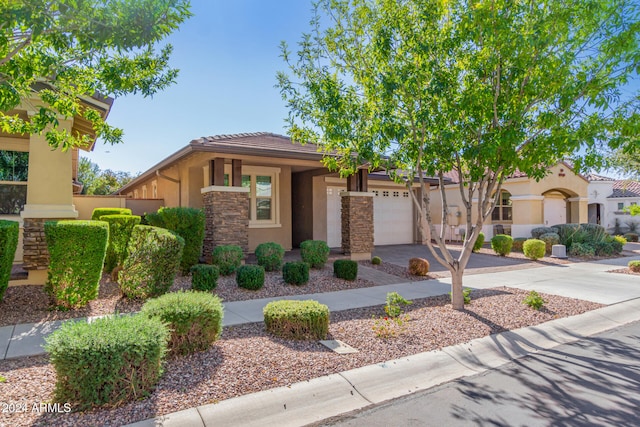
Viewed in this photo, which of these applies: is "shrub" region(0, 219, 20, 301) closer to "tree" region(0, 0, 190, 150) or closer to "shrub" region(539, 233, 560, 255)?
"tree" region(0, 0, 190, 150)

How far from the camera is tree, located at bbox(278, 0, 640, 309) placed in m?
6.17

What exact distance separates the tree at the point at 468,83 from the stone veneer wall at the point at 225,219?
14.1 ft

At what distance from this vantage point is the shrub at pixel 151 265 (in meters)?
7.01

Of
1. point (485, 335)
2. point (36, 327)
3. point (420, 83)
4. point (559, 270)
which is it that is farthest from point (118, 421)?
point (559, 270)

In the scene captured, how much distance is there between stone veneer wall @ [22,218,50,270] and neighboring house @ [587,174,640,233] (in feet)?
110

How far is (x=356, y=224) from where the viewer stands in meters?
13.2

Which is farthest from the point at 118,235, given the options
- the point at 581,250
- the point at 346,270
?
the point at 581,250

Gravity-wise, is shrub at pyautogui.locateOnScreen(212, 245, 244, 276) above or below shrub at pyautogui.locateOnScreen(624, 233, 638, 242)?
above

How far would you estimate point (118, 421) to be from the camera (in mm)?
3320

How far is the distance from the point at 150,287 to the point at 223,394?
12.6ft

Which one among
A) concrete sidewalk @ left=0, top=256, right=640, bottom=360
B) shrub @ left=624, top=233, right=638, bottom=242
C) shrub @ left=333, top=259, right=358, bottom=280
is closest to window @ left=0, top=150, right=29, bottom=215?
concrete sidewalk @ left=0, top=256, right=640, bottom=360

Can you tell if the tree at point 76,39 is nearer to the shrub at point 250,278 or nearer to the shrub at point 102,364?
the shrub at point 102,364

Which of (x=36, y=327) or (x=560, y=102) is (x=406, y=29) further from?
(x=36, y=327)

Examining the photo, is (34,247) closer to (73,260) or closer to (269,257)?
(73,260)
